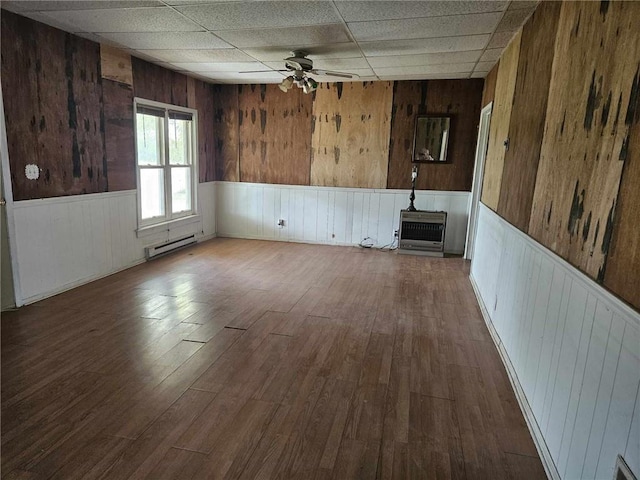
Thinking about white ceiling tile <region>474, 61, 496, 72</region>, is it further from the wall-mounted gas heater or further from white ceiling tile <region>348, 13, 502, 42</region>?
the wall-mounted gas heater

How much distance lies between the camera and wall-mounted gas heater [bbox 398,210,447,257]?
6070mm

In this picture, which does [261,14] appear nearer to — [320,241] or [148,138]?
[148,138]

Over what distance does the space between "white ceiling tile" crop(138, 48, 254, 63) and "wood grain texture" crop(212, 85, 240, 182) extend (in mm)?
1782

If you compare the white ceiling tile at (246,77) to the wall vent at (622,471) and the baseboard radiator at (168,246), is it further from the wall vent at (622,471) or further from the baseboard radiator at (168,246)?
the wall vent at (622,471)

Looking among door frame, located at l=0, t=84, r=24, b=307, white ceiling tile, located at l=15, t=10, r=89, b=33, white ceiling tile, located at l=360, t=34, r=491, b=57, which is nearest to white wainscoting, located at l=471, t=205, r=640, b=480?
white ceiling tile, located at l=360, t=34, r=491, b=57

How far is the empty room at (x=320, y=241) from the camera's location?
5.95 ft

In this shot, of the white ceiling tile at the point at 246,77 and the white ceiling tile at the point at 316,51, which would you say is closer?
the white ceiling tile at the point at 316,51

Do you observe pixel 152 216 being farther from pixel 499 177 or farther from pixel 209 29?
pixel 499 177

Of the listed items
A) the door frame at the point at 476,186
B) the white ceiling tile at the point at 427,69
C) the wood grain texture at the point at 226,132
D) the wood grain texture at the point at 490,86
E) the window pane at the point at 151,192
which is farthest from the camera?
the wood grain texture at the point at 226,132

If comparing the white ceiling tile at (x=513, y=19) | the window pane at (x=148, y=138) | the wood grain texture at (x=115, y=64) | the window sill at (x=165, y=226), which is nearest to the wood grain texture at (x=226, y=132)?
the window sill at (x=165, y=226)

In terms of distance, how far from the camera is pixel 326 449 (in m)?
2.00

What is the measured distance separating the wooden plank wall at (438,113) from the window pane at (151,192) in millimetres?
3497

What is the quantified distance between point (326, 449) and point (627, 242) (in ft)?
5.24

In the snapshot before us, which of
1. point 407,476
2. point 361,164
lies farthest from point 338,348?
point 361,164
